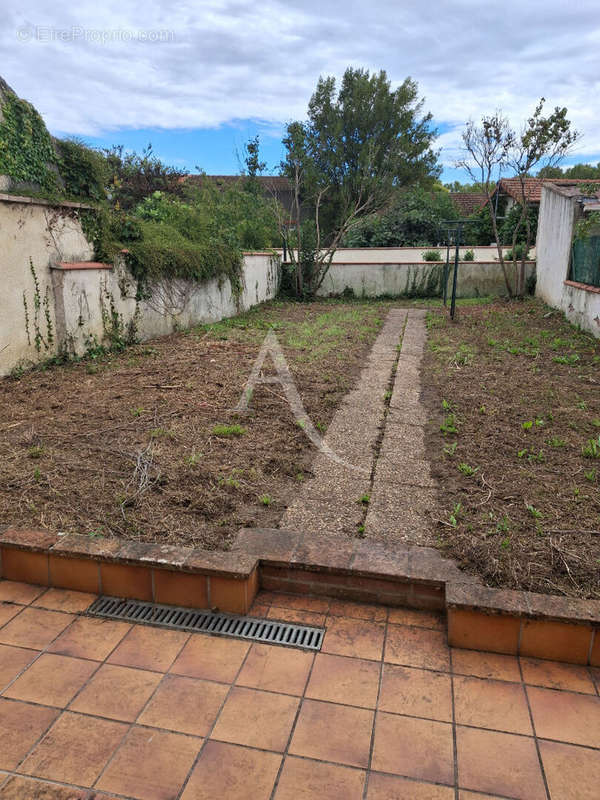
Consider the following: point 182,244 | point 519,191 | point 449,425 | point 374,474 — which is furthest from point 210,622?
point 519,191

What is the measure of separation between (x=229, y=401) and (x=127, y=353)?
270cm

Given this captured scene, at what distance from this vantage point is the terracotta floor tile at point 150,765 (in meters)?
1.48

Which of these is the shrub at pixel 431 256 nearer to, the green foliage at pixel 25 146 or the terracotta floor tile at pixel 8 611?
the green foliage at pixel 25 146

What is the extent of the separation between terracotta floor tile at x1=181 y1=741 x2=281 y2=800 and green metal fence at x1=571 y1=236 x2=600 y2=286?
8629mm

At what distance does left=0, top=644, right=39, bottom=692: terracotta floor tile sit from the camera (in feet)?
6.19

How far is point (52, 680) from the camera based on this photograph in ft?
6.16

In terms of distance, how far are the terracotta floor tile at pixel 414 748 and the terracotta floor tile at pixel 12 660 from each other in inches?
49.6

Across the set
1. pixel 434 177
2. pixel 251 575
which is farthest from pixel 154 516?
pixel 434 177

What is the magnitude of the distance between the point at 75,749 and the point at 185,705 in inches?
13.3

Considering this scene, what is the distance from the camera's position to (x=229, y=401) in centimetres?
488

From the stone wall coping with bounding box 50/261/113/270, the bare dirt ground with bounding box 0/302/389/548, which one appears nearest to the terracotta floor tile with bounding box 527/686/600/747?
the bare dirt ground with bounding box 0/302/389/548

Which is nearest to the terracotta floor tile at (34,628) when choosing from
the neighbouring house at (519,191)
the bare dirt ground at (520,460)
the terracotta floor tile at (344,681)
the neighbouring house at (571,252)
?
the terracotta floor tile at (344,681)

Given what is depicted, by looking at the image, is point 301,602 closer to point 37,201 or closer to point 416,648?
point 416,648

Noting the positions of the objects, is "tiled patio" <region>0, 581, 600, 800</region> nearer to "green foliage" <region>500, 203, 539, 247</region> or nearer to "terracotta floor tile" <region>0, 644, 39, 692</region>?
"terracotta floor tile" <region>0, 644, 39, 692</region>
